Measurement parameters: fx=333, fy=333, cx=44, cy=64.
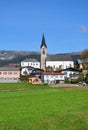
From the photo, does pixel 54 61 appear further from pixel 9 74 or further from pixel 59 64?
pixel 9 74

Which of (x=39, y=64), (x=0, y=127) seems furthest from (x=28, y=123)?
(x=39, y=64)

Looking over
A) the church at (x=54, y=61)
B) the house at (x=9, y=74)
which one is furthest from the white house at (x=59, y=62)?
the house at (x=9, y=74)

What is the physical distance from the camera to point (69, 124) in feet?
48.1

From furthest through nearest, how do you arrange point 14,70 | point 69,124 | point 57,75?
1. point 14,70
2. point 57,75
3. point 69,124

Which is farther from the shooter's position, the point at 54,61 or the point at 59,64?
the point at 59,64

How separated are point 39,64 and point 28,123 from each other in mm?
136598

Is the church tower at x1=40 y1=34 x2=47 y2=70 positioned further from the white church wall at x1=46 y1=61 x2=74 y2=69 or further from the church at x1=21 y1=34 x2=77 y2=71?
the white church wall at x1=46 y1=61 x2=74 y2=69

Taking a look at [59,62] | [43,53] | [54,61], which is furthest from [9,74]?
[43,53]

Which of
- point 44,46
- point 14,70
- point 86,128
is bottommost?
point 86,128

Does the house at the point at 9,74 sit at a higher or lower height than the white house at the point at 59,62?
lower

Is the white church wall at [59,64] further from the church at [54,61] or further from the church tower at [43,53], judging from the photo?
the church tower at [43,53]

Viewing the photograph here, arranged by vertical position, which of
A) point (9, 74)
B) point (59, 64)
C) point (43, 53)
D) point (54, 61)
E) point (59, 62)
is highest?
point (43, 53)

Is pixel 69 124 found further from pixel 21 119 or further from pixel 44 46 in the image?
pixel 44 46

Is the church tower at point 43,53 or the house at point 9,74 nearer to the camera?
the house at point 9,74
